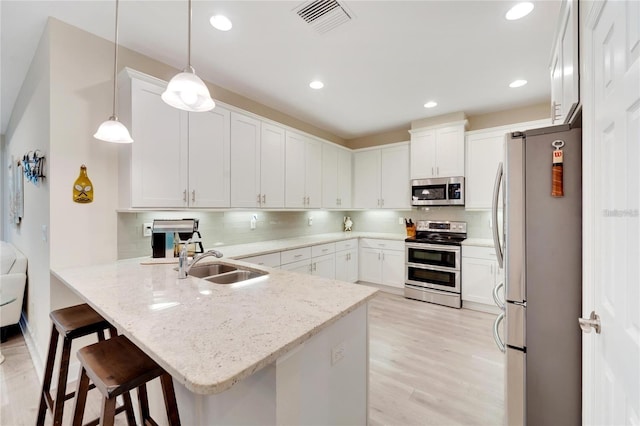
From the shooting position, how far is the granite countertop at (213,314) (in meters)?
0.79

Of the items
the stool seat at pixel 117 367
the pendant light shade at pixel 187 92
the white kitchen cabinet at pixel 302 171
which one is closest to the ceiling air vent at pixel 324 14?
the pendant light shade at pixel 187 92

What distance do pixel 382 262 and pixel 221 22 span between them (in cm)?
368

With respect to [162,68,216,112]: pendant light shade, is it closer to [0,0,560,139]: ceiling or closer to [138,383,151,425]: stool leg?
[0,0,560,139]: ceiling

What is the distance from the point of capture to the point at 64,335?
1.45m

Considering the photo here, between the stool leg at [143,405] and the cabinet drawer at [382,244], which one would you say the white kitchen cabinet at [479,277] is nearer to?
the cabinet drawer at [382,244]

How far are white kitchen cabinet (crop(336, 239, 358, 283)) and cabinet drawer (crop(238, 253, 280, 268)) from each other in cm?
127

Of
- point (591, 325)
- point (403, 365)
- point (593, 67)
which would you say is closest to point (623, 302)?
point (591, 325)

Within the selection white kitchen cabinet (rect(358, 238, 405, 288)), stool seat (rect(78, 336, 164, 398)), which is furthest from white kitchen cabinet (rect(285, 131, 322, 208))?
stool seat (rect(78, 336, 164, 398))

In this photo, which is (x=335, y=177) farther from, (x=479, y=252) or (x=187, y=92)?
(x=187, y=92)

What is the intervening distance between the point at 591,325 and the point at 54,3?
3.55m

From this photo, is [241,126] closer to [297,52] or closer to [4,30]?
[297,52]

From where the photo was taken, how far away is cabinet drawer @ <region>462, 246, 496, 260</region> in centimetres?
345

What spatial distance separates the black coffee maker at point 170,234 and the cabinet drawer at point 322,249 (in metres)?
1.73

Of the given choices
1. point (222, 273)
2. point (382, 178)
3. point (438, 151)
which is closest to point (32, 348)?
point (222, 273)
